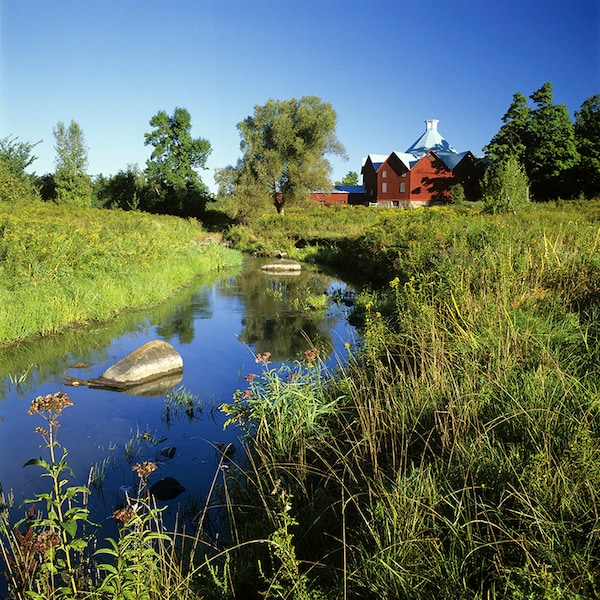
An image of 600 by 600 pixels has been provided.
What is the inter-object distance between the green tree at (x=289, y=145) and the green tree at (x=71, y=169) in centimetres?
1301

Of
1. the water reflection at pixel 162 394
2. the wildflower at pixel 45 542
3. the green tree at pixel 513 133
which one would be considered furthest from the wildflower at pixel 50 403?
the green tree at pixel 513 133

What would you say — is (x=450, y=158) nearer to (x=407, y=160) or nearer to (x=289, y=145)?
(x=407, y=160)

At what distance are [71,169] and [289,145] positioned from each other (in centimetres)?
1816

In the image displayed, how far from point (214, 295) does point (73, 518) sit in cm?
1404

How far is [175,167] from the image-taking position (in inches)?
1893

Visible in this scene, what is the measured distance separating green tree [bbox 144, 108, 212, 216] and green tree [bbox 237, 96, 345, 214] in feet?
23.0

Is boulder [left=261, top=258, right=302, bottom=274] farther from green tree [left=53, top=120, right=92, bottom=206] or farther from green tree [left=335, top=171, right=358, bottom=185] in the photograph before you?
green tree [left=335, top=171, right=358, bottom=185]

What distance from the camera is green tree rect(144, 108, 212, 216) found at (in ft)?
154

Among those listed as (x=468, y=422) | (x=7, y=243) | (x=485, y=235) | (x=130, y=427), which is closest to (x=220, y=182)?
(x=7, y=243)

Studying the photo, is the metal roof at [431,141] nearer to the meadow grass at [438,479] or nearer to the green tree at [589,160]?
the green tree at [589,160]

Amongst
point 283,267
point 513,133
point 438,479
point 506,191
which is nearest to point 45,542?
point 438,479

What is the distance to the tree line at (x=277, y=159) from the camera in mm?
38562

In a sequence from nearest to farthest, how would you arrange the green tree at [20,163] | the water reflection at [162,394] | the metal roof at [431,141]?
the water reflection at [162,394] < the green tree at [20,163] < the metal roof at [431,141]

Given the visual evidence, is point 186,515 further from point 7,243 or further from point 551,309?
point 7,243
